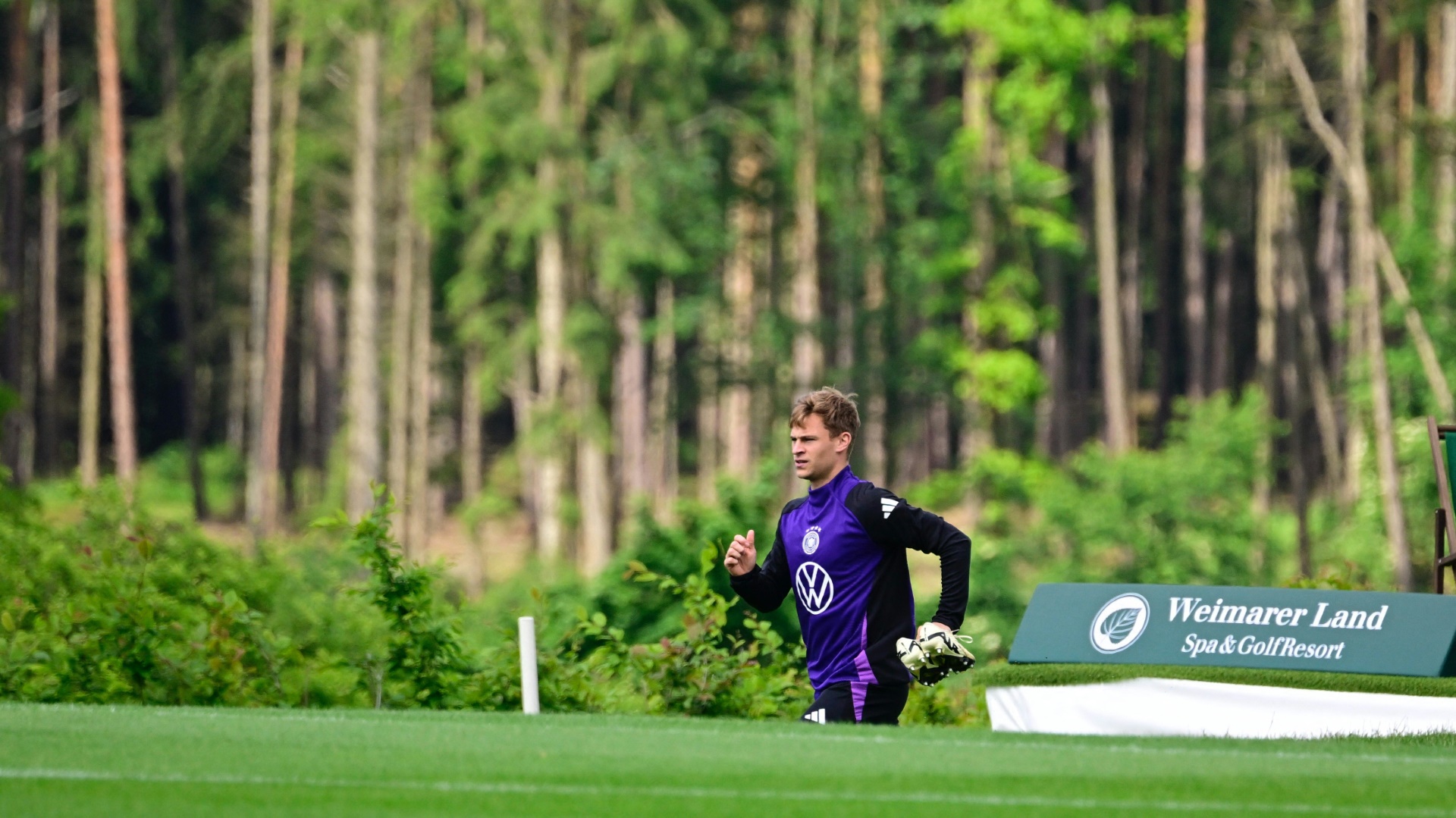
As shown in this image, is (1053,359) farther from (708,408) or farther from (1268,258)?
(708,408)

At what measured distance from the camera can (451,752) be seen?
22.4 feet

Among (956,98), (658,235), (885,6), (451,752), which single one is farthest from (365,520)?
(956,98)

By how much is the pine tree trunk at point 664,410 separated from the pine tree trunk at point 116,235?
970 cm

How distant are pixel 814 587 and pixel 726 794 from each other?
1.37 m

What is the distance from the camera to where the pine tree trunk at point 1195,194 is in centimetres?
3953

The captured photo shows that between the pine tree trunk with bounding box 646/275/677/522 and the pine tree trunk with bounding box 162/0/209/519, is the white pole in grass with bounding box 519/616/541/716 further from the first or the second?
the pine tree trunk with bounding box 162/0/209/519

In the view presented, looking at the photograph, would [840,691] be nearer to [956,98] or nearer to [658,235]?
[658,235]

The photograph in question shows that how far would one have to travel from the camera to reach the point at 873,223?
3656 centimetres

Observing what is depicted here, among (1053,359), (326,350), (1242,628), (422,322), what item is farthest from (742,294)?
(1242,628)

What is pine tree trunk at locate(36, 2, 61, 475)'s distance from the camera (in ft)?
137

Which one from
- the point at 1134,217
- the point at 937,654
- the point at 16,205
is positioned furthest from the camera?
the point at 1134,217

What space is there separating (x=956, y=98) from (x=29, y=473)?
22.2m

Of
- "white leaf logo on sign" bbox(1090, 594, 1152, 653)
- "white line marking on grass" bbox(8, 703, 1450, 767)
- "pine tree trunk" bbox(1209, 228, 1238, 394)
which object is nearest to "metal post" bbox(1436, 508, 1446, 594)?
"white leaf logo on sign" bbox(1090, 594, 1152, 653)

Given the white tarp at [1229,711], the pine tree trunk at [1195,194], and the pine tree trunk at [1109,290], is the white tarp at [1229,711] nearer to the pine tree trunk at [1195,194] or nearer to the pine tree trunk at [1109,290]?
the pine tree trunk at [1109,290]
